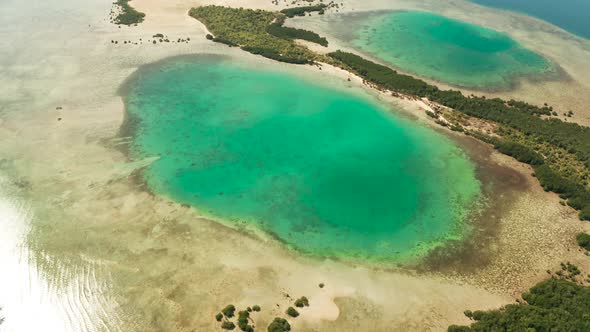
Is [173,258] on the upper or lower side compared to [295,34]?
lower

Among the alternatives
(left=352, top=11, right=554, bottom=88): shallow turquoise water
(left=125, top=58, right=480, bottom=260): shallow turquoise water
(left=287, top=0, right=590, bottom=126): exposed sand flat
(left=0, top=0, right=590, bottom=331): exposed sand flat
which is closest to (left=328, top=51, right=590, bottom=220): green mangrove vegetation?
(left=0, top=0, right=590, bottom=331): exposed sand flat

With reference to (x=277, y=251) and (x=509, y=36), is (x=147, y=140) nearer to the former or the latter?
(x=277, y=251)

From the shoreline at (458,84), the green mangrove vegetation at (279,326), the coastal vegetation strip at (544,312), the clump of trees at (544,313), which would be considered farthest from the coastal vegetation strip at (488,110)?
the green mangrove vegetation at (279,326)

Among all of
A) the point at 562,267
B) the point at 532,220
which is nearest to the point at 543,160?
the point at 532,220

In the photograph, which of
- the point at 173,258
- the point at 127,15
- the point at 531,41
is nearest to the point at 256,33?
the point at 127,15

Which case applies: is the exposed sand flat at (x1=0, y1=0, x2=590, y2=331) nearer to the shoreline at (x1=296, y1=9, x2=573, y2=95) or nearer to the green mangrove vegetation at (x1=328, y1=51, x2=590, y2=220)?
the green mangrove vegetation at (x1=328, y1=51, x2=590, y2=220)

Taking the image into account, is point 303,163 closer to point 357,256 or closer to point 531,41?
point 357,256
